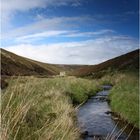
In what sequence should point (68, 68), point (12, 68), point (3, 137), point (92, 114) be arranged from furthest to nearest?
point (68, 68) < point (12, 68) < point (92, 114) < point (3, 137)

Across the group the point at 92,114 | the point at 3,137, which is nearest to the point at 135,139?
the point at 92,114

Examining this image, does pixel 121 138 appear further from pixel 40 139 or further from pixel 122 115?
pixel 40 139

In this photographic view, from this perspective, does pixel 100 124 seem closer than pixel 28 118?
No

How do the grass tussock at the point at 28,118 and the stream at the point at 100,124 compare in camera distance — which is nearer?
the grass tussock at the point at 28,118

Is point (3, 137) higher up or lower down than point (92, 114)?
higher up

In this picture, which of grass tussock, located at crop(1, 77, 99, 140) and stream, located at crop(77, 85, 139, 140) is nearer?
grass tussock, located at crop(1, 77, 99, 140)

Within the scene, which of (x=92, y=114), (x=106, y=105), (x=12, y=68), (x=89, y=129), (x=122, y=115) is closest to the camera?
(x=89, y=129)

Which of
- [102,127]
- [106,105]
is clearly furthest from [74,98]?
[102,127]

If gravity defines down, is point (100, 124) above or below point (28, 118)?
below

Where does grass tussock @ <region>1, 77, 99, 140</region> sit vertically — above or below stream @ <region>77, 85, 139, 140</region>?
above

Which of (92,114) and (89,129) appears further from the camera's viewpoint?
(92,114)

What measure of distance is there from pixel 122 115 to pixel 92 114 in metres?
1.94

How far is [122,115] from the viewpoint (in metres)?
17.6

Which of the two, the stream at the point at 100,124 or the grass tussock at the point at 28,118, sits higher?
the grass tussock at the point at 28,118
